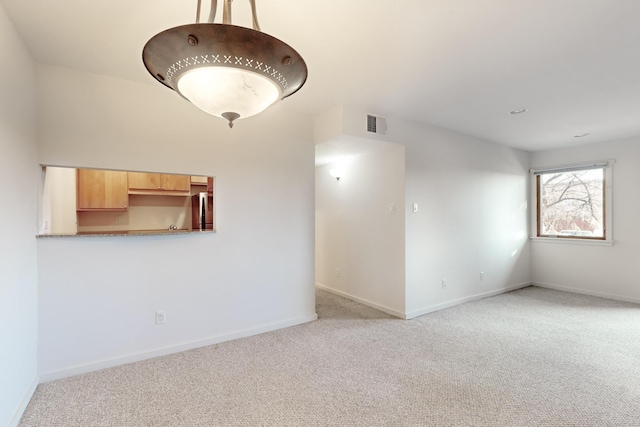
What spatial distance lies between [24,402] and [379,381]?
8.03ft

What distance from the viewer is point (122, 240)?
2633mm

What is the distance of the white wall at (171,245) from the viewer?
2428 mm

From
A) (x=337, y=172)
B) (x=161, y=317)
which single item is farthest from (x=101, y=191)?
(x=337, y=172)

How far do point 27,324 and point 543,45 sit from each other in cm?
411

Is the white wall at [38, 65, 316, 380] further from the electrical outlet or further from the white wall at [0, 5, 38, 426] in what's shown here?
the white wall at [0, 5, 38, 426]

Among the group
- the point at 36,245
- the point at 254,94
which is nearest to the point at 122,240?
the point at 36,245

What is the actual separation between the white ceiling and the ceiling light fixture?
874 mm

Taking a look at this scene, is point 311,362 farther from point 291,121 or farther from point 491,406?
point 291,121

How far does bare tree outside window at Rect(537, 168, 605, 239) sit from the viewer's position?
4.83 m

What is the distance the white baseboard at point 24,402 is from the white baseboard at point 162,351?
10 centimetres

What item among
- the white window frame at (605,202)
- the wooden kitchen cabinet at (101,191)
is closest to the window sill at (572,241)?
the white window frame at (605,202)

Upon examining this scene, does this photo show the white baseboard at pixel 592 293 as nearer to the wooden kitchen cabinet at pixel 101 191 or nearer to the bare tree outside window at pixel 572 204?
the bare tree outside window at pixel 572 204

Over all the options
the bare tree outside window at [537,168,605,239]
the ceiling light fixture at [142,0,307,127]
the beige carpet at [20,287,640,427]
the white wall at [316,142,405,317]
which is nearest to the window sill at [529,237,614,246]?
the bare tree outside window at [537,168,605,239]

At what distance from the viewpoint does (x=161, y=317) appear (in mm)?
2787
